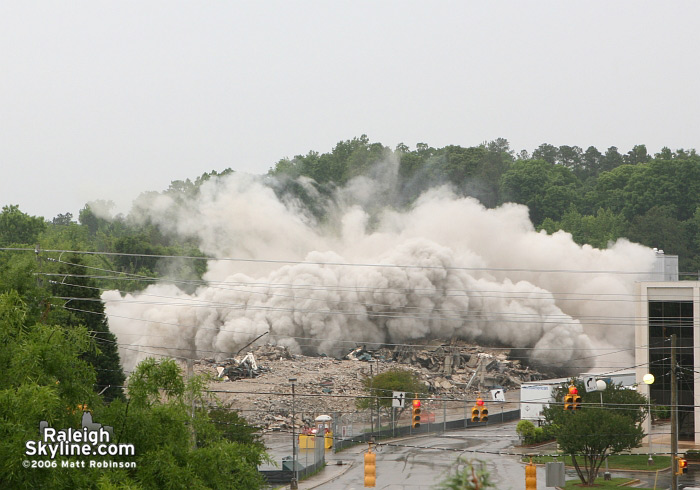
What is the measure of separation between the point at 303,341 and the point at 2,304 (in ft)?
217

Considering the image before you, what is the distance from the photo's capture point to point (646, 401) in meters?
51.9

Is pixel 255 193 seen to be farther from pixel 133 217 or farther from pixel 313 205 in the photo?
pixel 133 217

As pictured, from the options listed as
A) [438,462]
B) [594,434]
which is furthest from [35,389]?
[438,462]

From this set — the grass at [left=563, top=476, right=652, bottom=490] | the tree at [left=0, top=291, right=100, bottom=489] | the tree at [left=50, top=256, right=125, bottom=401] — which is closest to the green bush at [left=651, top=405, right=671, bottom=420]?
the grass at [left=563, top=476, right=652, bottom=490]

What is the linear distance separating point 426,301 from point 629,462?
120 ft

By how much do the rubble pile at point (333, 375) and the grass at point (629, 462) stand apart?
15.1 metres

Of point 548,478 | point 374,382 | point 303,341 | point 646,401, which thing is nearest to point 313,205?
point 303,341

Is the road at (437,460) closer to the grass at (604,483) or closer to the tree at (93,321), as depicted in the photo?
the grass at (604,483)

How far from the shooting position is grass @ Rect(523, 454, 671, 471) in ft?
169

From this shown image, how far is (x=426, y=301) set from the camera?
289 ft

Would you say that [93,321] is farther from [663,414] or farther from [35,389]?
[663,414]

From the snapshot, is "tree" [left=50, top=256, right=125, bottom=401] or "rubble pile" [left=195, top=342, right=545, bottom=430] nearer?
"tree" [left=50, top=256, right=125, bottom=401]

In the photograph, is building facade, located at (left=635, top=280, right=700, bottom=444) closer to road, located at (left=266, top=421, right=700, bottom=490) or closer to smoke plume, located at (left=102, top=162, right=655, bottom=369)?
road, located at (left=266, top=421, right=700, bottom=490)

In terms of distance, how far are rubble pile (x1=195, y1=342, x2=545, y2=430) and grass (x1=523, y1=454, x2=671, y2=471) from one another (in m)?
15.1
